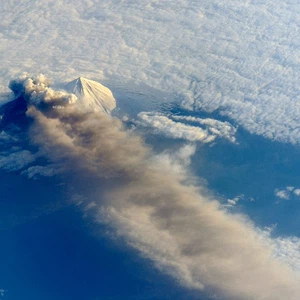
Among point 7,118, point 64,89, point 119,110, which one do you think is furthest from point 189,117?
point 7,118

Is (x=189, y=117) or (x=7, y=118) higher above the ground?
(x=189, y=117)

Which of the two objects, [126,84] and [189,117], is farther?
[126,84]

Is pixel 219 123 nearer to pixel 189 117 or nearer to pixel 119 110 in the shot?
pixel 189 117

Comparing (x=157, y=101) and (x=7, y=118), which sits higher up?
(x=157, y=101)

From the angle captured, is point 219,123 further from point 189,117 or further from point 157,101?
point 157,101

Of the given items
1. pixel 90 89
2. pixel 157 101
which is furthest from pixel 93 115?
pixel 157 101
